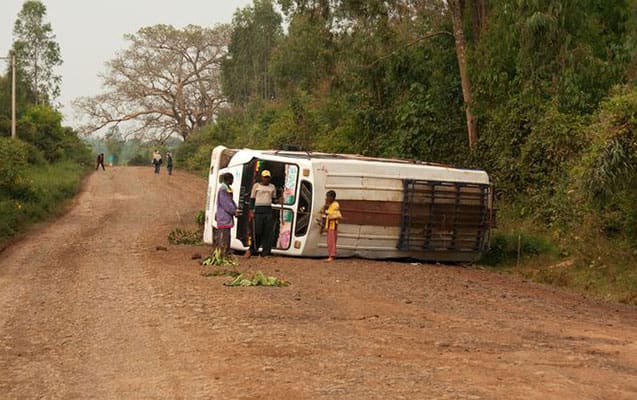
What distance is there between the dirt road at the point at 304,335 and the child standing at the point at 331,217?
0.52 metres

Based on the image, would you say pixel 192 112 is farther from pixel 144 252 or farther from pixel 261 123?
pixel 144 252

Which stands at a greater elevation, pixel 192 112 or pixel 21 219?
pixel 192 112

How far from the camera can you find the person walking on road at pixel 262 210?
1792 cm

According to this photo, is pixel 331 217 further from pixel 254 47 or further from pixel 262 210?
pixel 254 47

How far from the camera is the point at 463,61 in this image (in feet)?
89.1

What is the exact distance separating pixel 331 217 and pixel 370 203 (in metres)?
1.14

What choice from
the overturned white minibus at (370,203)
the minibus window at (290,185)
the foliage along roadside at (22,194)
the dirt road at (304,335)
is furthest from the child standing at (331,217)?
the foliage along roadside at (22,194)

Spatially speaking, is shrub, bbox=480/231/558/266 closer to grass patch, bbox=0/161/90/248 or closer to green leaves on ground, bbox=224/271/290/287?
green leaves on ground, bbox=224/271/290/287

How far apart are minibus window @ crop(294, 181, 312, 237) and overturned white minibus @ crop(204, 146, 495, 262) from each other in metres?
0.02

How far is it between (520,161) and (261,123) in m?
29.8

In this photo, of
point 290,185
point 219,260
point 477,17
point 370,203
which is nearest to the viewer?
point 219,260

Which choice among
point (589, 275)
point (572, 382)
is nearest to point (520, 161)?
point (589, 275)

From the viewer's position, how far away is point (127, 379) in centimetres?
788

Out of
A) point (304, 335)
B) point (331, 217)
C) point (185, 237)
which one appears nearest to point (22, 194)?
point (185, 237)
